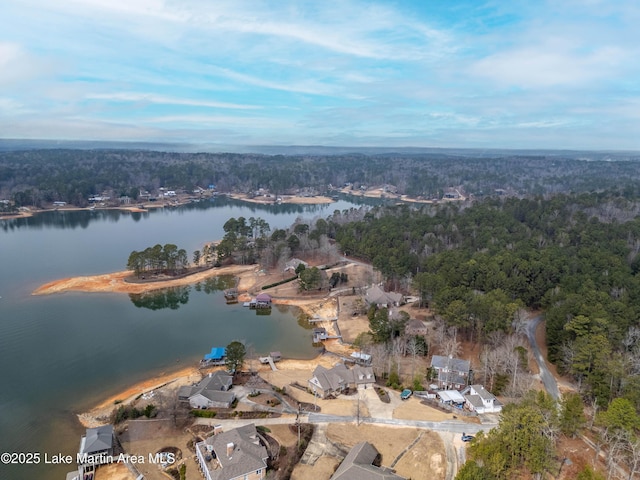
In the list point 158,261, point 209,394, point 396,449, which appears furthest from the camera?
point 158,261

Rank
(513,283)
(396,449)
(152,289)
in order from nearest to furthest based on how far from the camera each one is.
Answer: (396,449), (513,283), (152,289)

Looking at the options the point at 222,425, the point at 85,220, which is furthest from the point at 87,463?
the point at 85,220

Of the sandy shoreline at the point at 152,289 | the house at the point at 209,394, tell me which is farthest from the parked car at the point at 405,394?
the house at the point at 209,394

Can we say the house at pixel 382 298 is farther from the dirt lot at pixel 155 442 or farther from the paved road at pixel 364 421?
the dirt lot at pixel 155 442

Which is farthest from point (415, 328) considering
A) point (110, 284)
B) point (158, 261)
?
point (110, 284)

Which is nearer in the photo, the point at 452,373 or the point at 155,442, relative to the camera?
the point at 155,442

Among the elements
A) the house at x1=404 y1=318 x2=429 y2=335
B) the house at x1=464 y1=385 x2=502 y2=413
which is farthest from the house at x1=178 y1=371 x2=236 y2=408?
the house at x1=404 y1=318 x2=429 y2=335

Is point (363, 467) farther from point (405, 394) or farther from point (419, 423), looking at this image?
point (405, 394)
